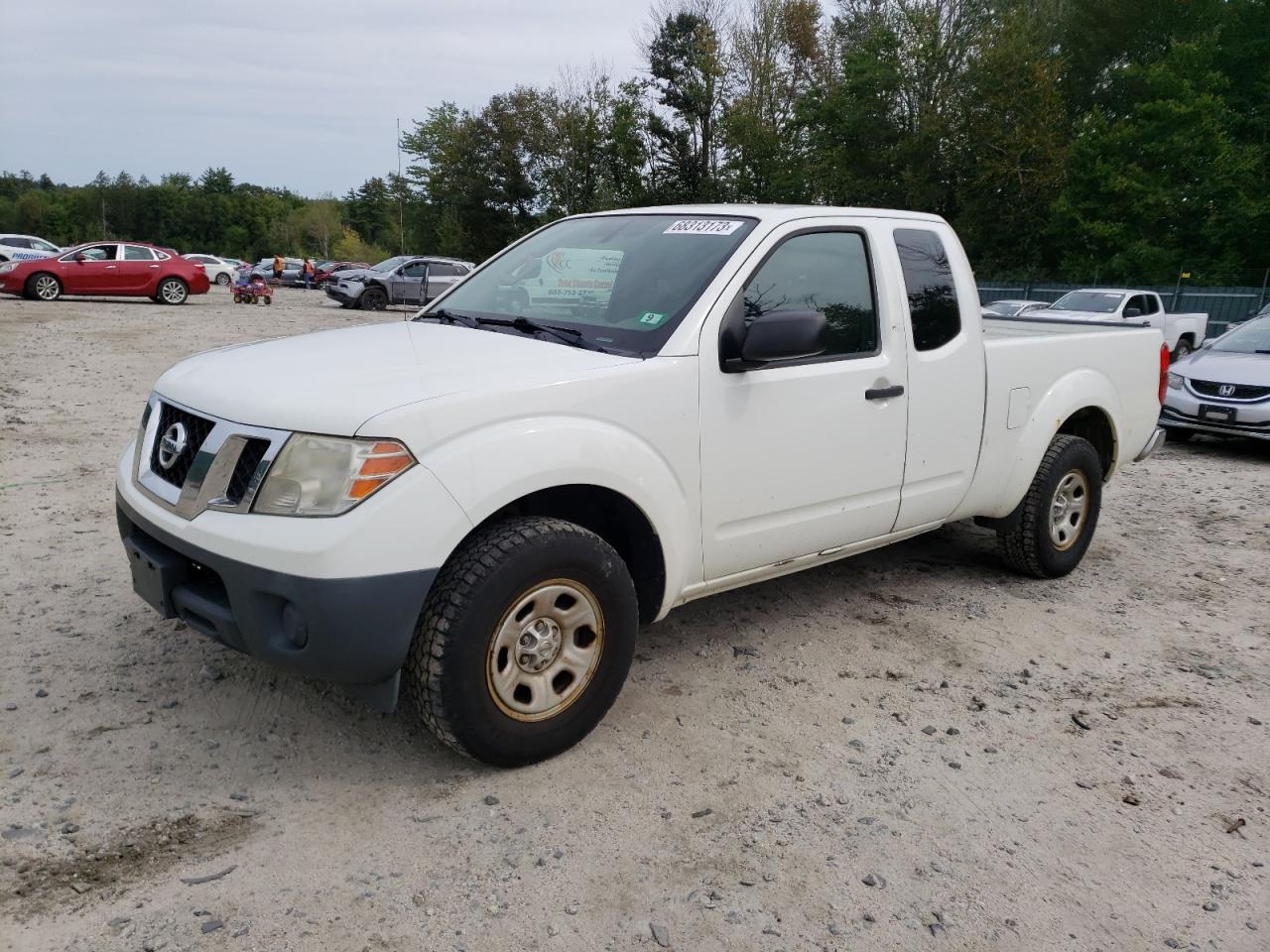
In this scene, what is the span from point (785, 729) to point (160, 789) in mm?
2080

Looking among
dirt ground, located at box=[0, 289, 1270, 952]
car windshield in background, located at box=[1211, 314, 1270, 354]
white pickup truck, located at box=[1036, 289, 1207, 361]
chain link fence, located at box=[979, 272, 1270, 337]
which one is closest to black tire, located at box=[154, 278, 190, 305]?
white pickup truck, located at box=[1036, 289, 1207, 361]

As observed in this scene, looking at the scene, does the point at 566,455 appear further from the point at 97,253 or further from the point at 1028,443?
the point at 97,253

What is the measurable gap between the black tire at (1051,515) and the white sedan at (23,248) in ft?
101

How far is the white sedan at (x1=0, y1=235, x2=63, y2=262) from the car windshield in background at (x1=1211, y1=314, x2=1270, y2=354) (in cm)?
2975

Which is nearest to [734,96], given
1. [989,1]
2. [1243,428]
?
[989,1]

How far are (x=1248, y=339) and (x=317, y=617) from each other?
11.2 meters

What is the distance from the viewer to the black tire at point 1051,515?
5.09 meters

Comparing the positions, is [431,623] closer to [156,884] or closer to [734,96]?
[156,884]

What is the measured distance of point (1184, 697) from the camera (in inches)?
155

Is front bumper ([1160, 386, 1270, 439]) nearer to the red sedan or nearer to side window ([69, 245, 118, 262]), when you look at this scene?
the red sedan

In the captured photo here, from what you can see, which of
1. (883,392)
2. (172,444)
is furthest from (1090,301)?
(172,444)

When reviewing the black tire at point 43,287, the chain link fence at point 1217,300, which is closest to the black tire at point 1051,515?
the chain link fence at point 1217,300

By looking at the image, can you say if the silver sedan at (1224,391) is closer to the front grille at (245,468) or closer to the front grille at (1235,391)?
the front grille at (1235,391)

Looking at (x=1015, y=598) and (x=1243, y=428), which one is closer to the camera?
(x=1015, y=598)
